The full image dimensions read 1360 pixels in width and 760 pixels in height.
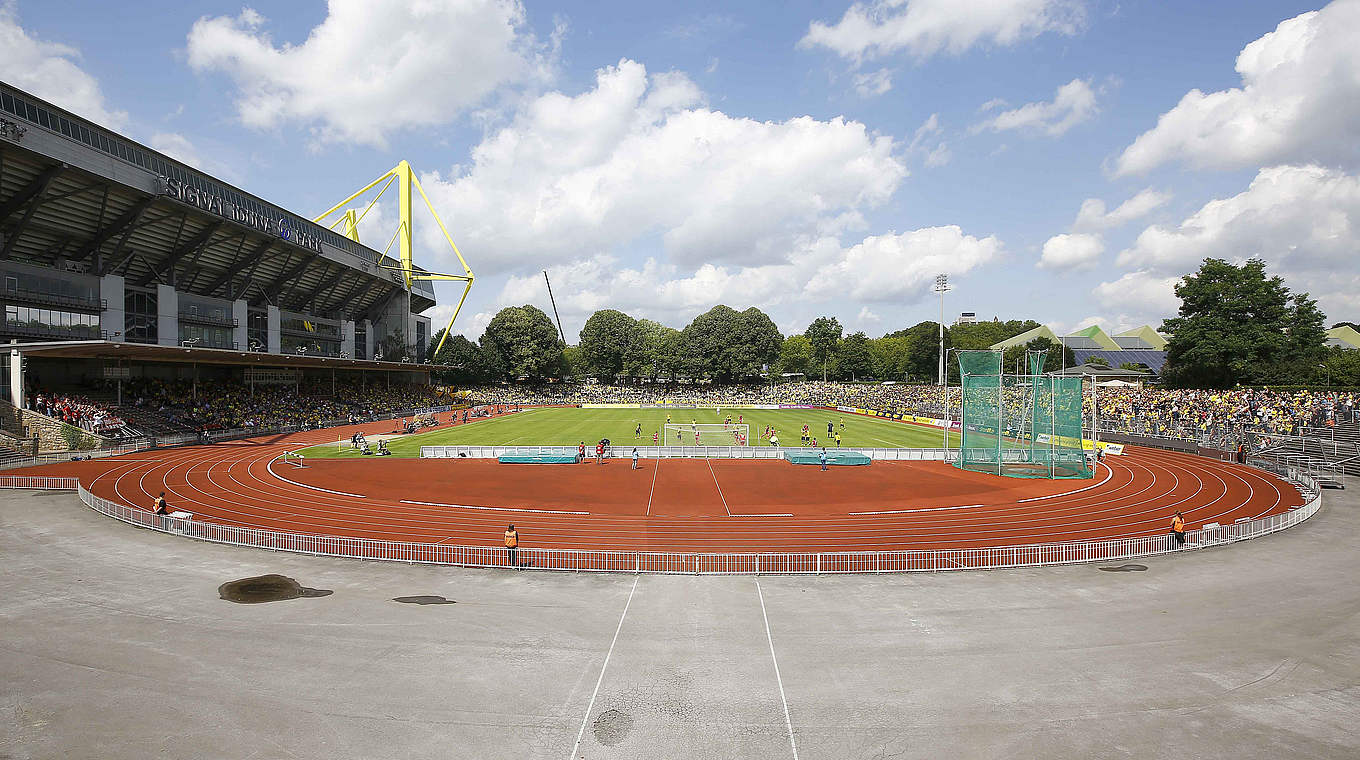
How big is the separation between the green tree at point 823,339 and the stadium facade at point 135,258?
306ft

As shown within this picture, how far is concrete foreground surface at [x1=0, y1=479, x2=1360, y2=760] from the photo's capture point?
29.1ft

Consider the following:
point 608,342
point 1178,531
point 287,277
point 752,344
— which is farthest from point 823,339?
point 1178,531

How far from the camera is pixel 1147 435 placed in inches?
1868

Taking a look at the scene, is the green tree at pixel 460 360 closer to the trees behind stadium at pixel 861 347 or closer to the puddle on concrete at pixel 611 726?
the trees behind stadium at pixel 861 347

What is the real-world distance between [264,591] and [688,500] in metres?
16.1

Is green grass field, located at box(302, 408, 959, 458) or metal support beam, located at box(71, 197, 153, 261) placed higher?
metal support beam, located at box(71, 197, 153, 261)

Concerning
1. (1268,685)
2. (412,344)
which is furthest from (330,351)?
(1268,685)

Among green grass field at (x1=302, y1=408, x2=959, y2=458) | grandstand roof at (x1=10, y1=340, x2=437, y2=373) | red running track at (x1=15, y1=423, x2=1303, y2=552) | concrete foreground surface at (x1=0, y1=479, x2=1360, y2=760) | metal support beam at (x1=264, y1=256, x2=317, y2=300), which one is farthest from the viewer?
metal support beam at (x1=264, y1=256, x2=317, y2=300)

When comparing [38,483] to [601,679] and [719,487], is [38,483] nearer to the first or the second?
[719,487]

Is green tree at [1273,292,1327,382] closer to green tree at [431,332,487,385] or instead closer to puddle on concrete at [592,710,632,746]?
puddle on concrete at [592,710,632,746]

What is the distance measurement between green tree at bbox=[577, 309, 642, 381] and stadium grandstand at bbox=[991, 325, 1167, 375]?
69638 millimetres

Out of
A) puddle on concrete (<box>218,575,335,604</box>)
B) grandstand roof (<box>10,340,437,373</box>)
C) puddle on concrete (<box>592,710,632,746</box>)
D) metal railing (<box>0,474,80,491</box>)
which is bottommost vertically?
puddle on concrete (<box>592,710,632,746</box>)

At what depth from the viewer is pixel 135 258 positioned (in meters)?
50.0

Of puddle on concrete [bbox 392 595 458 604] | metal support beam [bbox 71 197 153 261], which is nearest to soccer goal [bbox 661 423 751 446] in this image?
puddle on concrete [bbox 392 595 458 604]
